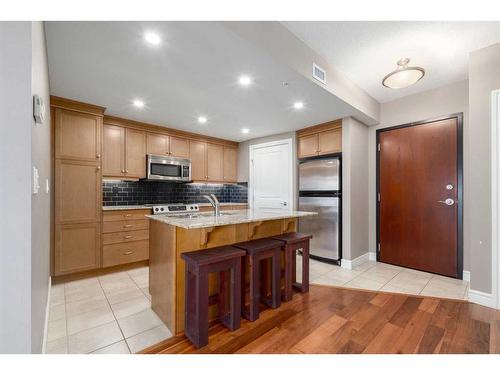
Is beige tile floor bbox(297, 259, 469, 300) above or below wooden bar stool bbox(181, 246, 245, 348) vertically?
below

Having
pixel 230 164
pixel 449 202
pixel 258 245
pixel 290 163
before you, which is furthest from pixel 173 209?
pixel 449 202

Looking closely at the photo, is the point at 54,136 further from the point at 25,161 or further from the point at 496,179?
the point at 496,179

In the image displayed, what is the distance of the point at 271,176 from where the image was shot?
4574 millimetres

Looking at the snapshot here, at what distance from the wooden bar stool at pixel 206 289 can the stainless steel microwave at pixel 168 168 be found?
93.6 inches

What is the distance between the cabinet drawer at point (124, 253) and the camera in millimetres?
3113

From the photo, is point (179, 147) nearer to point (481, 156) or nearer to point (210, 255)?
point (210, 255)

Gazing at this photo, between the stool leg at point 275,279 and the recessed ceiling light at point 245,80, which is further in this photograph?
the recessed ceiling light at point 245,80

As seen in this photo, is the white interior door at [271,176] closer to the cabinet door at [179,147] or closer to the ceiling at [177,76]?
the ceiling at [177,76]

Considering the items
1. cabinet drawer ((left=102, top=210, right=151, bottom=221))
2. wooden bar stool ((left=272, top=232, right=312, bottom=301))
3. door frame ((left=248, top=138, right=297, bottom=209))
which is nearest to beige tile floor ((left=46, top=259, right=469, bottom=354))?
wooden bar stool ((left=272, top=232, right=312, bottom=301))

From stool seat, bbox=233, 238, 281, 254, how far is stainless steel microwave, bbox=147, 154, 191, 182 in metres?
2.32

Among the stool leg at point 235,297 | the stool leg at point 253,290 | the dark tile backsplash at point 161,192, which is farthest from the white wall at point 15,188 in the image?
the dark tile backsplash at point 161,192

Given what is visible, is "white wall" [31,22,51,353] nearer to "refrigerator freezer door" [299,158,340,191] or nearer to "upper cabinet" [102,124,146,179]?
"upper cabinet" [102,124,146,179]

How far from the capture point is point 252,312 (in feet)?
6.35

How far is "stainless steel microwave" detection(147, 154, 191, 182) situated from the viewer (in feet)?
12.3
